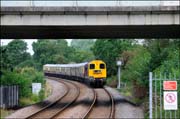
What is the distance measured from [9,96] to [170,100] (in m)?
20.0

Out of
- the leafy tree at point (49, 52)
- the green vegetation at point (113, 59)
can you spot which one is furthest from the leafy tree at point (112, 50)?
the leafy tree at point (49, 52)

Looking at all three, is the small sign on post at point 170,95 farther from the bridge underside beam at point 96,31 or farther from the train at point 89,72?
the train at point 89,72

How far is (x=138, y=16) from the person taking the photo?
27031mm

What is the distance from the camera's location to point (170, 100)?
45.4 feet

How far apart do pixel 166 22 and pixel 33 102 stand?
13841mm

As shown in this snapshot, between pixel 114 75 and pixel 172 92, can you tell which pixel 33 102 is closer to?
pixel 172 92

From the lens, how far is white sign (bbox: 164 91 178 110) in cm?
1375

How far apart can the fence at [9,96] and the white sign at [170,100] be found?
743 inches

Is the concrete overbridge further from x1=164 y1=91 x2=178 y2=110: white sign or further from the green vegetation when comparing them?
x1=164 y1=91 x2=178 y2=110: white sign

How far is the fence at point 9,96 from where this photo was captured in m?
31.8

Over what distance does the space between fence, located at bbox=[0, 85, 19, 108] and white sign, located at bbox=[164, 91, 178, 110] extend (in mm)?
18872

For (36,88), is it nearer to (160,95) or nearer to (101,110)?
(101,110)

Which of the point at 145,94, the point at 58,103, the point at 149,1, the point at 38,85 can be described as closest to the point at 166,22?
the point at 149,1

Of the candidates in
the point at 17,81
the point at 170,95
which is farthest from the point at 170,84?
the point at 17,81
